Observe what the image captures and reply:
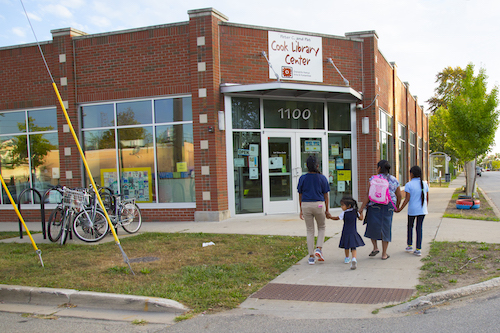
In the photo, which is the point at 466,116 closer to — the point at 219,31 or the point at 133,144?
the point at 219,31

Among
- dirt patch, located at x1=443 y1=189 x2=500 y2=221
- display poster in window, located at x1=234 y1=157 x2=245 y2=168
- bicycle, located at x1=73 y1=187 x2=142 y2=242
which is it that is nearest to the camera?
bicycle, located at x1=73 y1=187 x2=142 y2=242

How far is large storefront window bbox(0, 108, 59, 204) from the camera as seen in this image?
13.0 meters

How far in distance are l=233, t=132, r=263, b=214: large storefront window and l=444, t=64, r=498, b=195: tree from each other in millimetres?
7990

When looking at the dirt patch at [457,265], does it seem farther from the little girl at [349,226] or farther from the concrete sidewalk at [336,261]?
the little girl at [349,226]

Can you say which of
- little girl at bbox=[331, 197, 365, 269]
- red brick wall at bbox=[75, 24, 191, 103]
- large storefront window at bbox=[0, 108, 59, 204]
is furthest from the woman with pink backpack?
large storefront window at bbox=[0, 108, 59, 204]

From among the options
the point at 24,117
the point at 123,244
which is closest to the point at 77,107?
the point at 24,117

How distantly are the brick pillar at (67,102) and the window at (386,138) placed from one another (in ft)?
34.3

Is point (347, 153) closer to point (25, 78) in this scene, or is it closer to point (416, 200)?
point (416, 200)

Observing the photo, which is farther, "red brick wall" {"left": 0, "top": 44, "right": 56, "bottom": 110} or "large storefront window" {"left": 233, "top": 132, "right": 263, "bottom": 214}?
"red brick wall" {"left": 0, "top": 44, "right": 56, "bottom": 110}

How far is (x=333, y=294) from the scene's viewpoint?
5172mm

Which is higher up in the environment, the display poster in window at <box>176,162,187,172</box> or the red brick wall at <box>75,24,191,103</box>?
the red brick wall at <box>75,24,191,103</box>

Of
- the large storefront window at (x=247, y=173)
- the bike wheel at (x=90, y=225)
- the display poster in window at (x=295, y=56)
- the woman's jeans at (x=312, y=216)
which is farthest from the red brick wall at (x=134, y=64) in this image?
the woman's jeans at (x=312, y=216)

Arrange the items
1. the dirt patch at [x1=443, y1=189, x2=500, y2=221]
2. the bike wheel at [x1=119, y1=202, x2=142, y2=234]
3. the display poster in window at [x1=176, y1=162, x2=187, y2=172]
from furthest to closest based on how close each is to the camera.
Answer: the display poster in window at [x1=176, y1=162, x2=187, y2=172] < the dirt patch at [x1=443, y1=189, x2=500, y2=221] < the bike wheel at [x1=119, y1=202, x2=142, y2=234]

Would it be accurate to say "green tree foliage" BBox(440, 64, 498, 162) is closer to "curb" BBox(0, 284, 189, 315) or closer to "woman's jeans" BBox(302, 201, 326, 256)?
"woman's jeans" BBox(302, 201, 326, 256)
